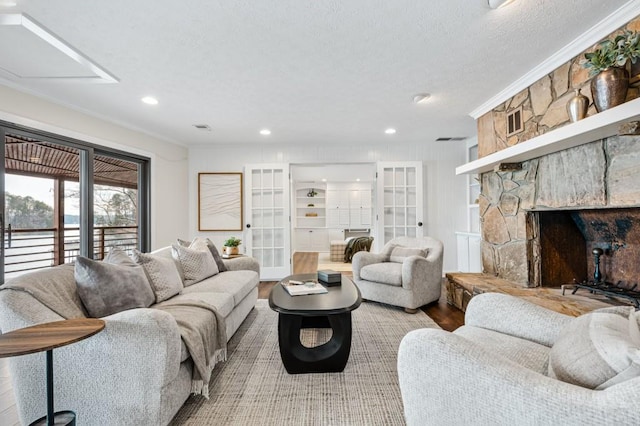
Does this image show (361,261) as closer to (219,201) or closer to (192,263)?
(192,263)

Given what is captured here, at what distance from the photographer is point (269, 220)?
5.29 m

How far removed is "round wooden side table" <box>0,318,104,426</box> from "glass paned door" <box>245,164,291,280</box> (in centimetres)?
389

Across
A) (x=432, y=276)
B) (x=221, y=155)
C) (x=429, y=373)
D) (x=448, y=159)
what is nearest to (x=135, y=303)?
(x=429, y=373)

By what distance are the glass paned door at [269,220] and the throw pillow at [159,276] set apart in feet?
9.28

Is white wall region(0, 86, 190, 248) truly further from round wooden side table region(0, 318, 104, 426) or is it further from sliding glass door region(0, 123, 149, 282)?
round wooden side table region(0, 318, 104, 426)

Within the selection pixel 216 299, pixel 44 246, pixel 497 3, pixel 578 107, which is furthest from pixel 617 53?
pixel 44 246

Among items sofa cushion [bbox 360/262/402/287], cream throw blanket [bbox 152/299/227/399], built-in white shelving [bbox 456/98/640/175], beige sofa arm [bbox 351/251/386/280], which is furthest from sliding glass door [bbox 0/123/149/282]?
built-in white shelving [bbox 456/98/640/175]

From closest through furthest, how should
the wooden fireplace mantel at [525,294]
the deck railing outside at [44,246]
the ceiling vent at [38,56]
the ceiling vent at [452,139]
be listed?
the ceiling vent at [38,56] < the wooden fireplace mantel at [525,294] < the deck railing outside at [44,246] < the ceiling vent at [452,139]

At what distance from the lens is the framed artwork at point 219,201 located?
5246mm

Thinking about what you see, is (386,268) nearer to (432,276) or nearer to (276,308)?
(432,276)

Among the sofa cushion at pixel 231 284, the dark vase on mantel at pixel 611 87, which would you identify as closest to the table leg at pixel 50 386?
the sofa cushion at pixel 231 284

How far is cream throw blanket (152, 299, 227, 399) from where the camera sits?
1.69 metres

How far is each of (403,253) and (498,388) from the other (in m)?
3.04

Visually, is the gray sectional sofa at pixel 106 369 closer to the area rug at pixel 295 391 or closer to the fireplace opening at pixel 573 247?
the area rug at pixel 295 391
